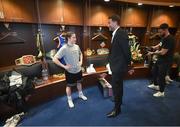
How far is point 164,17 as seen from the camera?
169 inches

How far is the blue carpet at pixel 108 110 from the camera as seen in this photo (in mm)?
2203

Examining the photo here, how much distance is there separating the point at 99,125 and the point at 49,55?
1.92m

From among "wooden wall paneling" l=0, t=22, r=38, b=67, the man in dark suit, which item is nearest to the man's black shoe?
the man in dark suit

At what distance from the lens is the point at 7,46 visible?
2713 mm

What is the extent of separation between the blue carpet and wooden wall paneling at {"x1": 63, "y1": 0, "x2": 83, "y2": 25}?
1.75m

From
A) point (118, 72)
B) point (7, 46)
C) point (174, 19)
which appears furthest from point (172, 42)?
point (7, 46)

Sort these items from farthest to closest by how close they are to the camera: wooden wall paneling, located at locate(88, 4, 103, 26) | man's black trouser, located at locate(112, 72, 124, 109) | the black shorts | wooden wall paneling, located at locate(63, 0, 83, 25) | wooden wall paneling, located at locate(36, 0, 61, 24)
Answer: wooden wall paneling, located at locate(88, 4, 103, 26)
wooden wall paneling, located at locate(63, 0, 83, 25)
wooden wall paneling, located at locate(36, 0, 61, 24)
the black shorts
man's black trouser, located at locate(112, 72, 124, 109)

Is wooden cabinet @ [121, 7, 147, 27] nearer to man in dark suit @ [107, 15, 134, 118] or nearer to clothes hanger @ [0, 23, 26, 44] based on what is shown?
man in dark suit @ [107, 15, 134, 118]

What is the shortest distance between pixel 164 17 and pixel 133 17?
1020mm

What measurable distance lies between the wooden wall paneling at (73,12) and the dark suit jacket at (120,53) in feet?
5.43

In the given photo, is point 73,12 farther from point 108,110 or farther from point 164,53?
point 108,110

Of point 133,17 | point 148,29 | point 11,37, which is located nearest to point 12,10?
point 11,37

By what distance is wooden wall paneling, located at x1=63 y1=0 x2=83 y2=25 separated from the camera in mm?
3201

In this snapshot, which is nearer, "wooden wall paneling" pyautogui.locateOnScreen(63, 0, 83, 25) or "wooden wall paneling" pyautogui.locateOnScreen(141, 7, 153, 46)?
"wooden wall paneling" pyautogui.locateOnScreen(63, 0, 83, 25)
